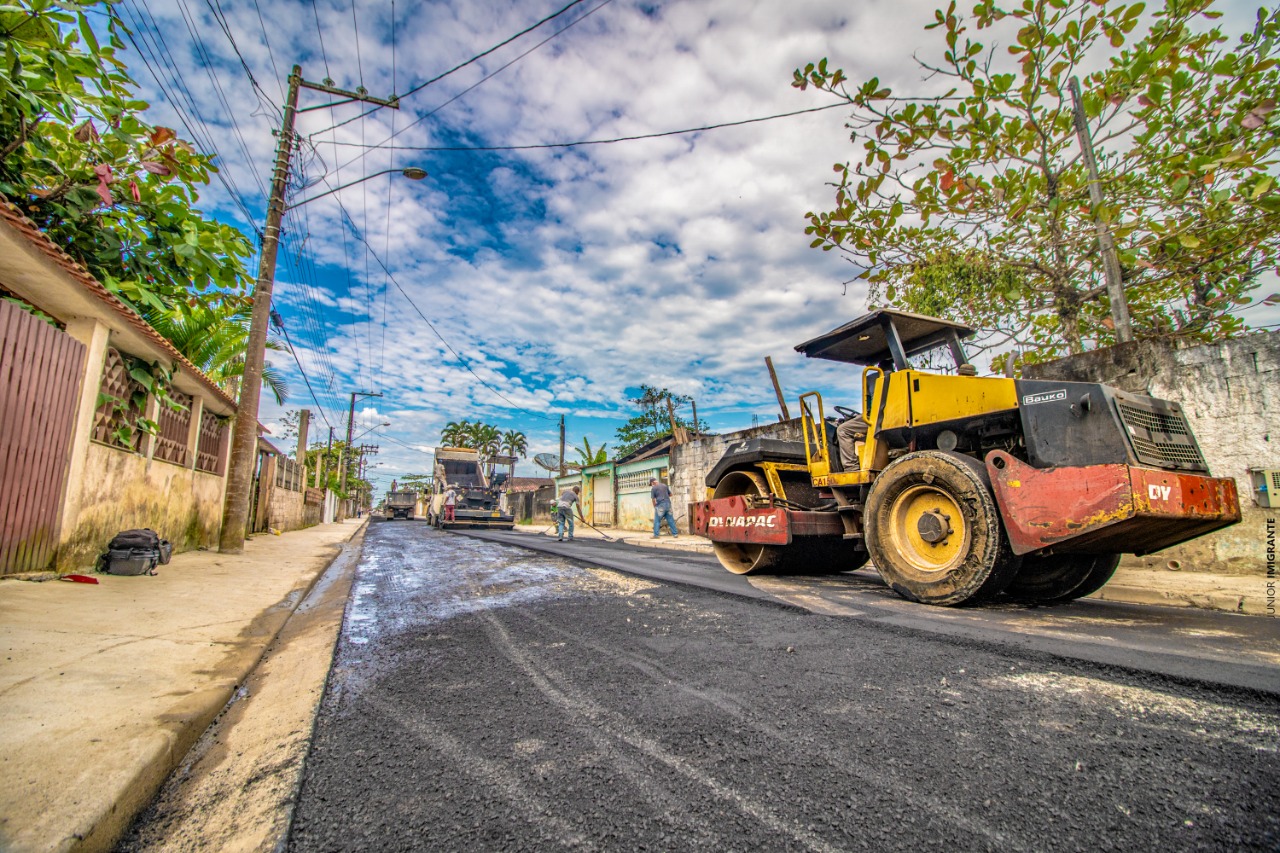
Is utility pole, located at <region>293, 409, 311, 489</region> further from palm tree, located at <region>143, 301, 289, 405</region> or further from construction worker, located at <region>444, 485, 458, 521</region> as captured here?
palm tree, located at <region>143, 301, 289, 405</region>

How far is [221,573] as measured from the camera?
6395mm

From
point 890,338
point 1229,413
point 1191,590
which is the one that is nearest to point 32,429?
point 890,338

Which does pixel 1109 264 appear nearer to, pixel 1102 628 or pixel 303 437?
pixel 1102 628

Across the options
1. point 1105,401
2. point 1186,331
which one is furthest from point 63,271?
point 1186,331

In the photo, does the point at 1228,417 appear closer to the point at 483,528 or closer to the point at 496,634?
the point at 496,634

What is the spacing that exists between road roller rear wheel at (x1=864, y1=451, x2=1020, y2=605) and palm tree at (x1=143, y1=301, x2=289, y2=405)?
8.67 meters

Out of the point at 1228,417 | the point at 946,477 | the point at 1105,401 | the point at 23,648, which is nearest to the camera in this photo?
the point at 23,648

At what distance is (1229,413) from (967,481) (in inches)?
174

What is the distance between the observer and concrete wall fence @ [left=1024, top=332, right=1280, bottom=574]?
5.81 m

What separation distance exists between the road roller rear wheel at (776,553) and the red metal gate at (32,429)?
659cm

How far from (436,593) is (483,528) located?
19161mm

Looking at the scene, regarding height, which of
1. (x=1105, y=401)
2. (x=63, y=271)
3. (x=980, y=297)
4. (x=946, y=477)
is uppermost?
(x=980, y=297)

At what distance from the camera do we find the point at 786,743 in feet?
5.93

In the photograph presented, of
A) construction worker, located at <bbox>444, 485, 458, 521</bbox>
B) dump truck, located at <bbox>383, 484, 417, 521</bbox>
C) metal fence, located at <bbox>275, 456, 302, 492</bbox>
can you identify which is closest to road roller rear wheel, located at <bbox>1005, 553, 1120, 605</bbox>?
metal fence, located at <bbox>275, 456, 302, 492</bbox>
